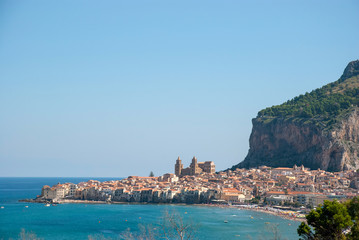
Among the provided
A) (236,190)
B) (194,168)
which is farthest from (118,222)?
(194,168)

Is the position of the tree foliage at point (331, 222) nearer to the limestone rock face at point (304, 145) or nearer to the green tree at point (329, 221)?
the green tree at point (329, 221)

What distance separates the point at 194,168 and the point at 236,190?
2697 centimetres

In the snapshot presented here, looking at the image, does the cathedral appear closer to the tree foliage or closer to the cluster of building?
the cluster of building

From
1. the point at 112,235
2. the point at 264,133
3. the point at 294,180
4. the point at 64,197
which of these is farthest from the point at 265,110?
the point at 112,235

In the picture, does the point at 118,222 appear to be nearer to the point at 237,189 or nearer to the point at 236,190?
the point at 236,190

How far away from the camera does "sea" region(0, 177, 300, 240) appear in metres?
48.2

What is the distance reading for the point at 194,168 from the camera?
111562 mm

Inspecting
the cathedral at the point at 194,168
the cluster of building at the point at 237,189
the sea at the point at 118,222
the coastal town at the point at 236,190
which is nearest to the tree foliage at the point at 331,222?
the sea at the point at 118,222

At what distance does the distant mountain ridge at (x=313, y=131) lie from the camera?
322 ft

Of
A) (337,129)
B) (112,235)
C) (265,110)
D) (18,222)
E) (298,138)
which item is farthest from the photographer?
(265,110)

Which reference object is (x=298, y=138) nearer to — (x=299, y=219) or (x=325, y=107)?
(x=325, y=107)

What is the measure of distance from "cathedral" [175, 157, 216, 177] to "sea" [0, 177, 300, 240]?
105 ft

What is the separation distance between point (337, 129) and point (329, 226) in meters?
77.6

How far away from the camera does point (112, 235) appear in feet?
155
